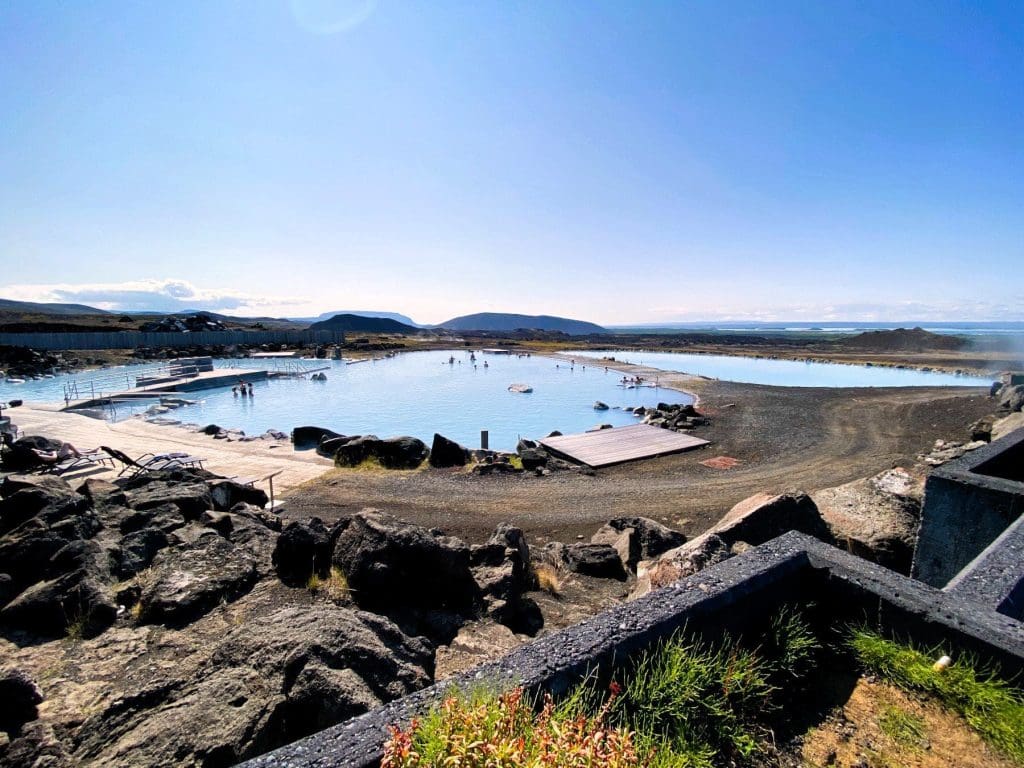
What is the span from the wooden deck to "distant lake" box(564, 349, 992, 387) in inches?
967

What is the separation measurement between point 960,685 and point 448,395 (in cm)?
3550

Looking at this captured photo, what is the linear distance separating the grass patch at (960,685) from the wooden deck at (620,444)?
12795 millimetres

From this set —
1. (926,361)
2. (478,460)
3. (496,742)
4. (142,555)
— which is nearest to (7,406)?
(478,460)

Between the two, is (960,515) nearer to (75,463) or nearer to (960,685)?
(960,685)

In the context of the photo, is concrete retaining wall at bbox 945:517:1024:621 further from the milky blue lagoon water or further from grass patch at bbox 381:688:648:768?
the milky blue lagoon water

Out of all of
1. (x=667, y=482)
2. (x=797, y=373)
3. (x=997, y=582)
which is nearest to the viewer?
(x=997, y=582)

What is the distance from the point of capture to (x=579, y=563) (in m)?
6.84

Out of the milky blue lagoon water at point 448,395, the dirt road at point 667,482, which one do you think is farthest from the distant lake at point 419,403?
the dirt road at point 667,482

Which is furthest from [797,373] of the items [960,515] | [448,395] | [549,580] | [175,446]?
[175,446]

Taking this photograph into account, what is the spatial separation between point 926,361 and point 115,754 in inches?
3048

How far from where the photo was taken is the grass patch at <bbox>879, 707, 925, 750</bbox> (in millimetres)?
2260

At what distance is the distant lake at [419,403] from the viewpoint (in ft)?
87.4

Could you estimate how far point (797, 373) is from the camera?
165ft

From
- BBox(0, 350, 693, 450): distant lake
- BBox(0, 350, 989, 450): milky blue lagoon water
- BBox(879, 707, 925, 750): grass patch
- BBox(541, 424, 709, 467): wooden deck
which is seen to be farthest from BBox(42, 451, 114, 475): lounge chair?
BBox(879, 707, 925, 750): grass patch
